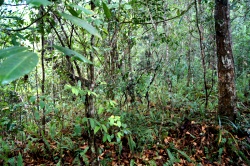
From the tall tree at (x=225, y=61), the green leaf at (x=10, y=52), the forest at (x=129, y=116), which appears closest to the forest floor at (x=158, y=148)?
the forest at (x=129, y=116)

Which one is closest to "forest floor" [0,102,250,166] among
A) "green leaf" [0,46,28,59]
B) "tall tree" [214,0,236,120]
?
"tall tree" [214,0,236,120]

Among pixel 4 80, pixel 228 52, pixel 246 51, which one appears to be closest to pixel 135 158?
pixel 228 52

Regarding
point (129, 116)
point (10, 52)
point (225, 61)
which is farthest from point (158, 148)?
point (10, 52)

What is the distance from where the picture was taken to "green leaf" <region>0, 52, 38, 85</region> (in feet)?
1.33

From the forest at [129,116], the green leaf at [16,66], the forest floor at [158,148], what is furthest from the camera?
the forest floor at [158,148]

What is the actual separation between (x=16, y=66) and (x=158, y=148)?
3.52 meters

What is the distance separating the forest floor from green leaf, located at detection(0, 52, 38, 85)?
2850mm

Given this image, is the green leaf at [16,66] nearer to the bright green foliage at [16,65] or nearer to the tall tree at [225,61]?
the bright green foliage at [16,65]

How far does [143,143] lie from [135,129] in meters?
0.30

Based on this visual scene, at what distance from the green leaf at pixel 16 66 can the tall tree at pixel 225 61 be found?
4014 millimetres

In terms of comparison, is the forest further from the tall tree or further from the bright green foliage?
the bright green foliage

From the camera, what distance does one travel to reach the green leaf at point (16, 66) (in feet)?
1.33

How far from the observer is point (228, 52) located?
3779 millimetres

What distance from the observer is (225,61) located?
12.5 ft
